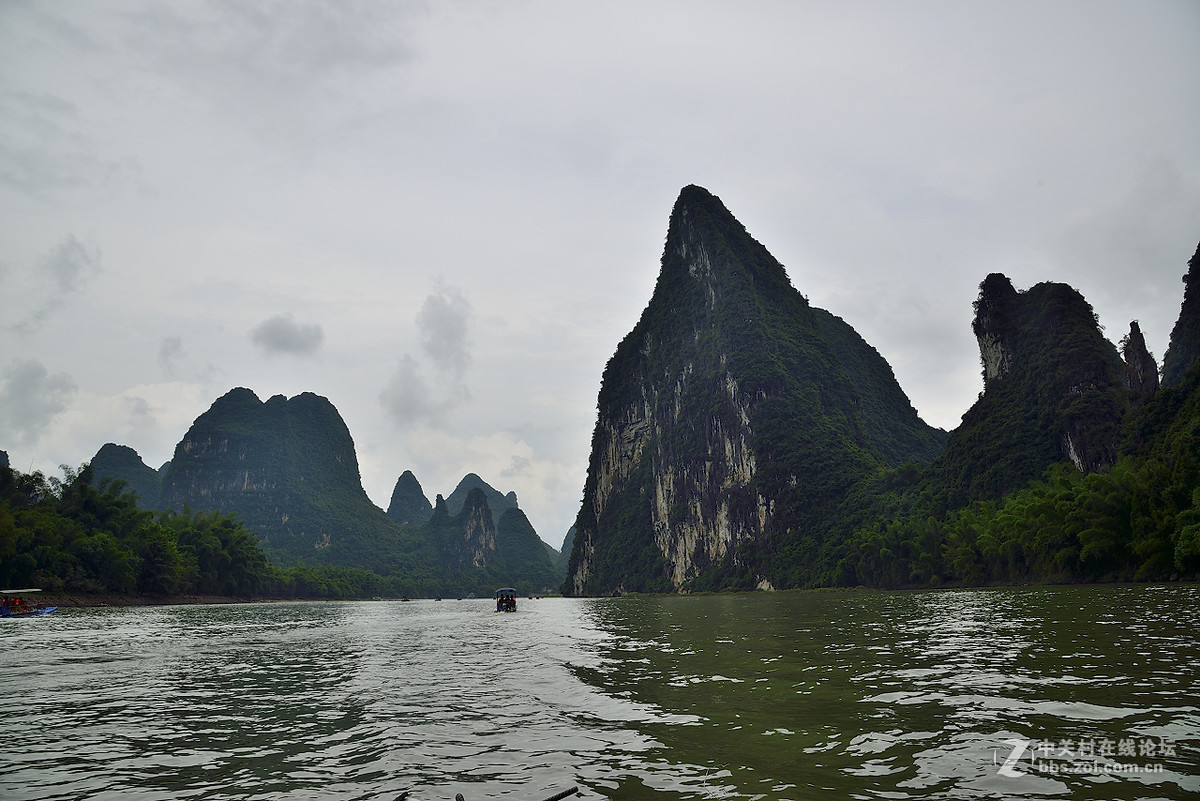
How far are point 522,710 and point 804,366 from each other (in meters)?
128

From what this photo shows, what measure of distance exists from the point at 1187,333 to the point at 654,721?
10798 centimetres

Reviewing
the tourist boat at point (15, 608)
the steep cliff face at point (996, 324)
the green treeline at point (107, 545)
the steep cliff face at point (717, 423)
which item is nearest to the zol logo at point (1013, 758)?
the tourist boat at point (15, 608)

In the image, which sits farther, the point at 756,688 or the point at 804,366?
the point at 804,366

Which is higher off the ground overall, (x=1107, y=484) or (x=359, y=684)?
(x=1107, y=484)

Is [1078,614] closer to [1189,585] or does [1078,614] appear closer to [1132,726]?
[1189,585]

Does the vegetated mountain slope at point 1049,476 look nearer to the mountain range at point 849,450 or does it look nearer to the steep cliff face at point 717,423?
the mountain range at point 849,450

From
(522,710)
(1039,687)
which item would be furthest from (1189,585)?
(522,710)

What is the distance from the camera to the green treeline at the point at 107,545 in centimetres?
6034

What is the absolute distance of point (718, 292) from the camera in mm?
142750

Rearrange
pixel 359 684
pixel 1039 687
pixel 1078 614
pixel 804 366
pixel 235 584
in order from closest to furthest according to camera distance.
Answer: pixel 1039 687
pixel 359 684
pixel 1078 614
pixel 235 584
pixel 804 366

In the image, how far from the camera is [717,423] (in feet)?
427

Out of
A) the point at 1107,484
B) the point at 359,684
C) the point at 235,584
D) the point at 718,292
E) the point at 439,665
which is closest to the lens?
the point at 359,684

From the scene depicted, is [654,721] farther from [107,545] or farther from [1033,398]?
[1033,398]

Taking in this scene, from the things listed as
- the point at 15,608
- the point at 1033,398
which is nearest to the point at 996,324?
the point at 1033,398
